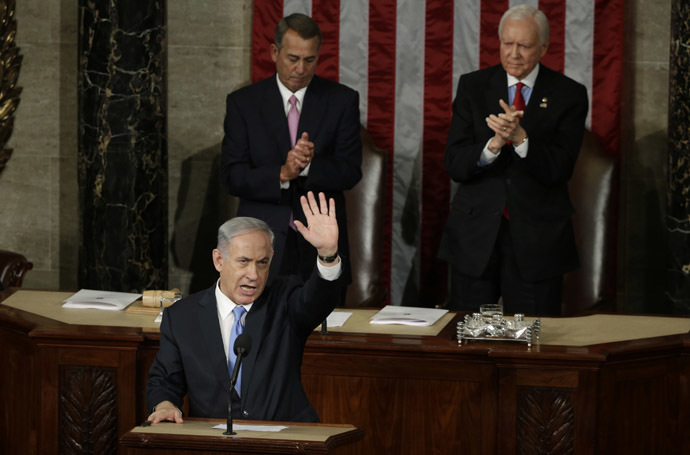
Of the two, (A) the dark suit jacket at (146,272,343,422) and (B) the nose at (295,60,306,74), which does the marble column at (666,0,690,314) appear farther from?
(A) the dark suit jacket at (146,272,343,422)

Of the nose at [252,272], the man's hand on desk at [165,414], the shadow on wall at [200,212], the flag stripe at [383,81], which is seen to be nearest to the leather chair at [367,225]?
the flag stripe at [383,81]

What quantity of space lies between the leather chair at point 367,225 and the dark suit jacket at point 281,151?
0.92 metres

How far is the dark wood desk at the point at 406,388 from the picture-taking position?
4.51 m

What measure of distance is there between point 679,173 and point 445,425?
2949 mm

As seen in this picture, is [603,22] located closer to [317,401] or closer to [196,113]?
[196,113]

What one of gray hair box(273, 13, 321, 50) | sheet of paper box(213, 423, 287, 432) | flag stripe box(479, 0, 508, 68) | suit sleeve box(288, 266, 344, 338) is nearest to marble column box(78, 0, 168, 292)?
gray hair box(273, 13, 321, 50)

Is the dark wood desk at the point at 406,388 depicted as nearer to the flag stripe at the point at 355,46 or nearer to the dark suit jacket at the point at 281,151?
the dark suit jacket at the point at 281,151

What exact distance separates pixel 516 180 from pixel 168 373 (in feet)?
7.66

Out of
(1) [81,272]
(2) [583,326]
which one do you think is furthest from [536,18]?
(1) [81,272]

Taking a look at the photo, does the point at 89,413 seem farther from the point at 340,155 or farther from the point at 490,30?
the point at 490,30

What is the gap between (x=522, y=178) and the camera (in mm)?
5711

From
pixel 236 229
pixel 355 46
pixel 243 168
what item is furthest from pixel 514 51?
pixel 236 229

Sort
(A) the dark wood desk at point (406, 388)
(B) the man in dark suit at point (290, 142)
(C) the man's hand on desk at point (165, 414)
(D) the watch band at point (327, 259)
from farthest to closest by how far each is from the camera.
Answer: (B) the man in dark suit at point (290, 142), (A) the dark wood desk at point (406, 388), (D) the watch band at point (327, 259), (C) the man's hand on desk at point (165, 414)

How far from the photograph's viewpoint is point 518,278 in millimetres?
5648
